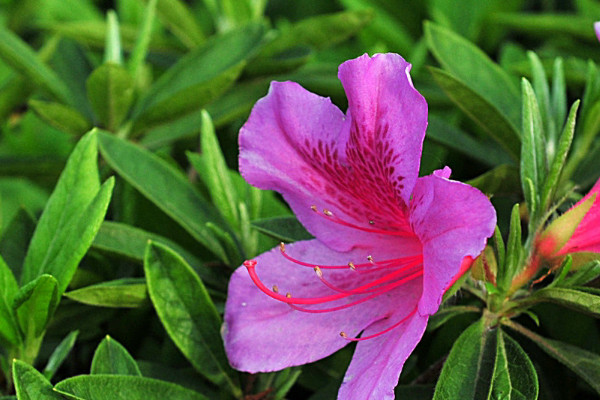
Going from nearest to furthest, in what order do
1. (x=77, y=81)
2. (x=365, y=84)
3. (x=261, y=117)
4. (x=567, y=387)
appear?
(x=365, y=84) < (x=261, y=117) < (x=567, y=387) < (x=77, y=81)

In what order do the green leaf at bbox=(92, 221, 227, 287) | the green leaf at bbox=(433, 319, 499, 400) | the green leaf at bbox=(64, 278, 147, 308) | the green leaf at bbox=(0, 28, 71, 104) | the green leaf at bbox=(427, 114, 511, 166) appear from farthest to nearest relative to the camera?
the green leaf at bbox=(0, 28, 71, 104)
the green leaf at bbox=(427, 114, 511, 166)
the green leaf at bbox=(92, 221, 227, 287)
the green leaf at bbox=(64, 278, 147, 308)
the green leaf at bbox=(433, 319, 499, 400)

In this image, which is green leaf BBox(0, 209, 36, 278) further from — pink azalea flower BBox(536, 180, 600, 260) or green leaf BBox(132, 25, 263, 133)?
pink azalea flower BBox(536, 180, 600, 260)

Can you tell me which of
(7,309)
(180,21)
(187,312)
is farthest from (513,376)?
(180,21)

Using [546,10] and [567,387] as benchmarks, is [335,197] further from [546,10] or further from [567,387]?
[546,10]

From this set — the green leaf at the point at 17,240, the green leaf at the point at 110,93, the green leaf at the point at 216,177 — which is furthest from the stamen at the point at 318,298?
the green leaf at the point at 110,93

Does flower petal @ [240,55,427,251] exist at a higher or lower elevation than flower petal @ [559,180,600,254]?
higher

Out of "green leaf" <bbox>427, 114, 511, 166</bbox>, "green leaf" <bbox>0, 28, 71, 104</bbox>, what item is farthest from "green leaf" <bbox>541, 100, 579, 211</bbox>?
"green leaf" <bbox>0, 28, 71, 104</bbox>

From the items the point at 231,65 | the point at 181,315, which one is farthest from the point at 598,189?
the point at 231,65
